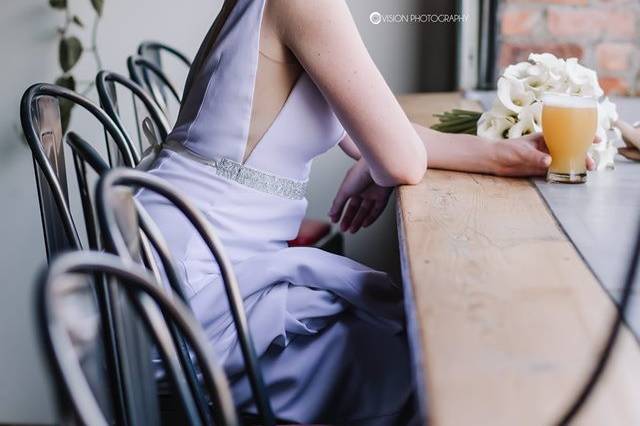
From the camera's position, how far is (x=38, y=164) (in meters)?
1.27

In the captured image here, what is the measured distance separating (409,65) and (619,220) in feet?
4.91

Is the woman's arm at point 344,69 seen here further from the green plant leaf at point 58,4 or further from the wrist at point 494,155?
the green plant leaf at point 58,4

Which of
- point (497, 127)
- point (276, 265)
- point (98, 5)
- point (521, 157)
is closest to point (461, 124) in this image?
point (497, 127)

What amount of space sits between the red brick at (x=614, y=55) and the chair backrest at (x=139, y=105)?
4.24 feet

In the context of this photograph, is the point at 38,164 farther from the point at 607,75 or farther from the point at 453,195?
the point at 607,75

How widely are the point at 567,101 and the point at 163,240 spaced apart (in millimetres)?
787

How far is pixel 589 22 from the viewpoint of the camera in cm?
256

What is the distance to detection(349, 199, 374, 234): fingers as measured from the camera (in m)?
1.73

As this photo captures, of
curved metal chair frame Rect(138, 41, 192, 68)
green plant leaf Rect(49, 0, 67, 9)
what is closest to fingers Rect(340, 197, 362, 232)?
curved metal chair frame Rect(138, 41, 192, 68)

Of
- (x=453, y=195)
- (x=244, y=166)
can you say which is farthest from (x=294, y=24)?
(x=453, y=195)

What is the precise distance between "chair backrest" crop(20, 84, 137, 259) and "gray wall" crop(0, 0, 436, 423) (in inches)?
51.4

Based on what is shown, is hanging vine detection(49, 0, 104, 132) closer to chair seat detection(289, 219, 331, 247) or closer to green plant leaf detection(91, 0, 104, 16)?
green plant leaf detection(91, 0, 104, 16)

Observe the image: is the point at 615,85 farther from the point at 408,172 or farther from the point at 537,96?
the point at 408,172

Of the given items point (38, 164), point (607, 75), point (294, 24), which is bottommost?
point (607, 75)
